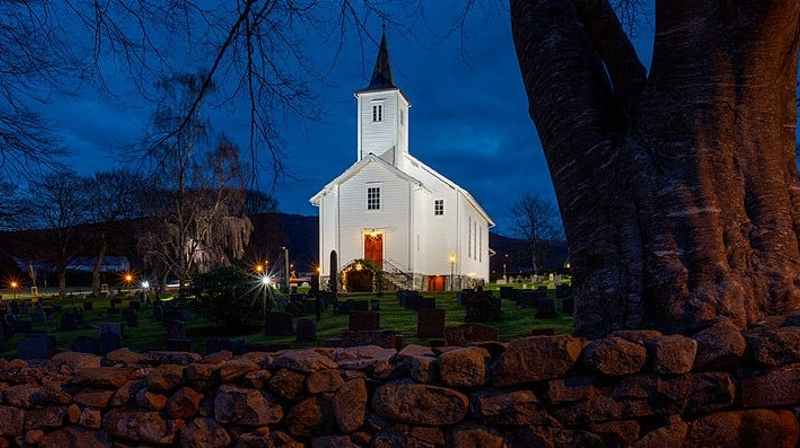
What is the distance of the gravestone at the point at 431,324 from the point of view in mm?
9734

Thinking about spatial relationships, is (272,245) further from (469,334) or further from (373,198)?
(469,334)

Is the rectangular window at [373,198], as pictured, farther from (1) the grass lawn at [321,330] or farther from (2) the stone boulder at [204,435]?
(2) the stone boulder at [204,435]

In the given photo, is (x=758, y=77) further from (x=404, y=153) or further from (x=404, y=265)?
(x=404, y=153)

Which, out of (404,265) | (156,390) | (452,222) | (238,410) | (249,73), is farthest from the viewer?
(452,222)

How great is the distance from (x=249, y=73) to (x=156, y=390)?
11.6 feet

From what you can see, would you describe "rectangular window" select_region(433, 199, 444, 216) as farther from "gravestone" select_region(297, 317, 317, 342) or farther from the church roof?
"gravestone" select_region(297, 317, 317, 342)

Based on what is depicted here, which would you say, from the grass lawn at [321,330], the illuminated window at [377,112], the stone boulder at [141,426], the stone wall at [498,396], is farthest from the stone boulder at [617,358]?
the illuminated window at [377,112]

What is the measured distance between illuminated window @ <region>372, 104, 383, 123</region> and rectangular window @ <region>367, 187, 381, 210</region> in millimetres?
5187

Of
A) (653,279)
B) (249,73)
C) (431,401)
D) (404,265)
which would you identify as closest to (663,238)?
(653,279)

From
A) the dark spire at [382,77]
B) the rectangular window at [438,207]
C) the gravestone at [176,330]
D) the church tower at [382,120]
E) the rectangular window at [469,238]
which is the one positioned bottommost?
the gravestone at [176,330]

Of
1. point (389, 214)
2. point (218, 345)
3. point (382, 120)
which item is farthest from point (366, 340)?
point (382, 120)

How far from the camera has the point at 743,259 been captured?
3.81m

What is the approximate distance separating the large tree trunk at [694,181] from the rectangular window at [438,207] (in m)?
29.0

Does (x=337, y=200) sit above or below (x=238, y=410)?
above
